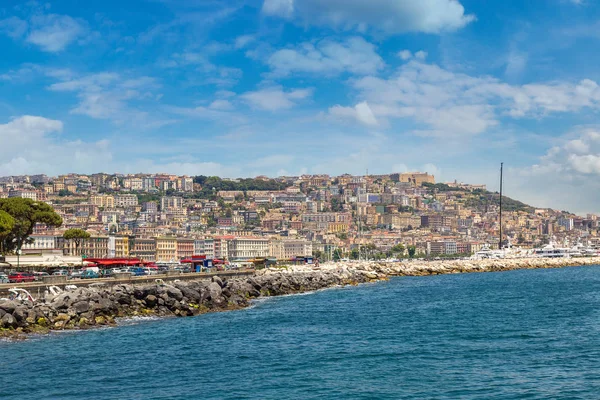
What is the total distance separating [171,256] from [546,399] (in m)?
115

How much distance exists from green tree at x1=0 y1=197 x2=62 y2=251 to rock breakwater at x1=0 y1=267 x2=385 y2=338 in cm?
2294

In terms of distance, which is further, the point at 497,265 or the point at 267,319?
the point at 497,265

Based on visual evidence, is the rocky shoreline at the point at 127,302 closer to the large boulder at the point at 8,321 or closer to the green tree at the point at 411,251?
the large boulder at the point at 8,321

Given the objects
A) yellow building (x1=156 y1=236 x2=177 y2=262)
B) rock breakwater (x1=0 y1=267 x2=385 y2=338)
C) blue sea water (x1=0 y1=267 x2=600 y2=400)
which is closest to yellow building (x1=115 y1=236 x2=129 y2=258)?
yellow building (x1=156 y1=236 x2=177 y2=262)

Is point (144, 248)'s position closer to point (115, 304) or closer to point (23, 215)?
point (23, 215)

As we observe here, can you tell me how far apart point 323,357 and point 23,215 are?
4545 cm

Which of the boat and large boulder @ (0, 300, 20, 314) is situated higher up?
large boulder @ (0, 300, 20, 314)

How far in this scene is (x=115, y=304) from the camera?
31984mm

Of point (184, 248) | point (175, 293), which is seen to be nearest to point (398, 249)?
point (184, 248)

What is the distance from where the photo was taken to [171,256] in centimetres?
12900

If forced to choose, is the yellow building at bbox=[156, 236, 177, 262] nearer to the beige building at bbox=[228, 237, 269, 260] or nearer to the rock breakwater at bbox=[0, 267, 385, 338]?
the beige building at bbox=[228, 237, 269, 260]

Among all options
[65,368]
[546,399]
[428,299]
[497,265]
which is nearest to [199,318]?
[65,368]

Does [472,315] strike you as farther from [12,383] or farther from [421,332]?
[12,383]

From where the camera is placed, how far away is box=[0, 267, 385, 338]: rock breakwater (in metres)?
27.0
